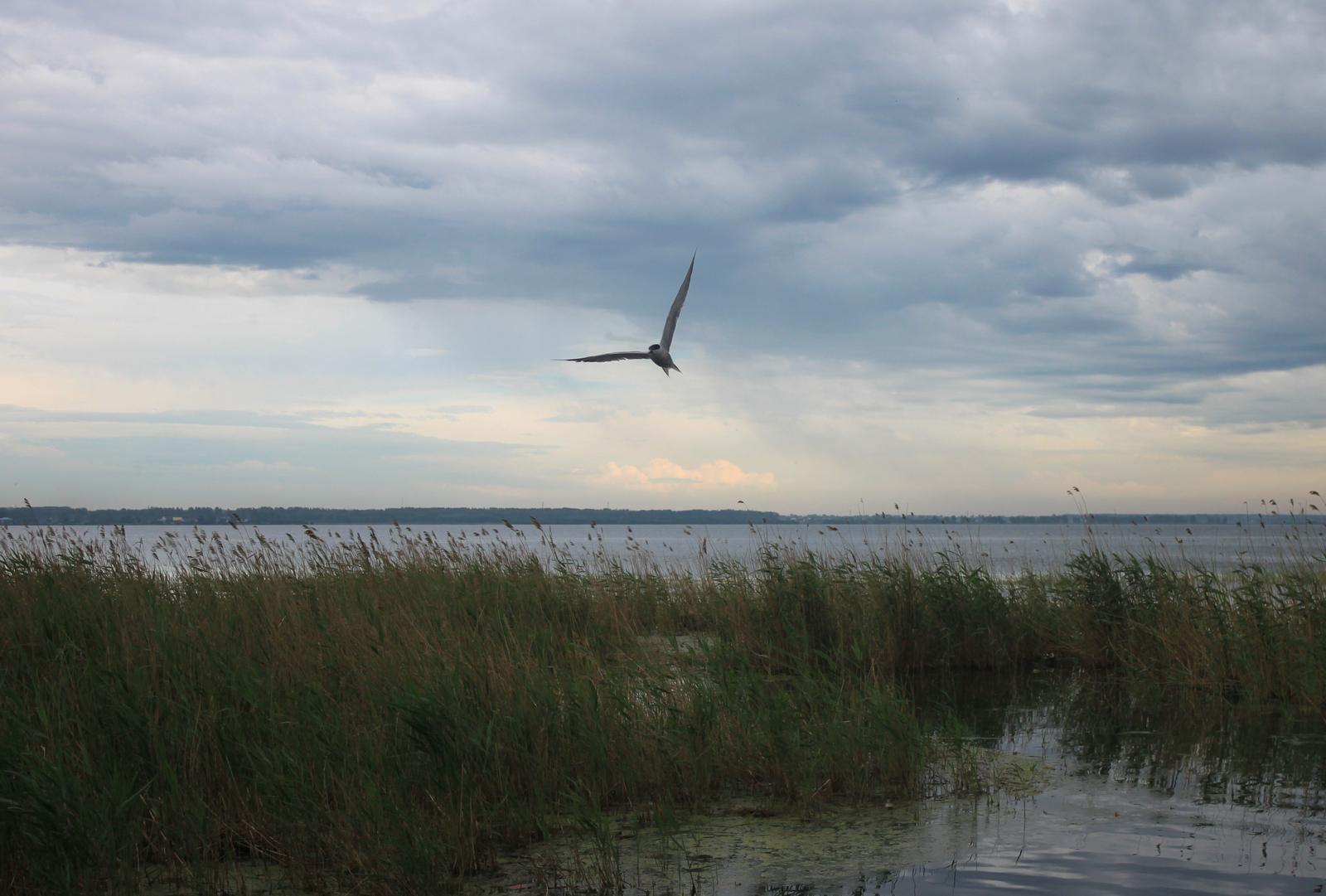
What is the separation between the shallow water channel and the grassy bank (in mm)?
267

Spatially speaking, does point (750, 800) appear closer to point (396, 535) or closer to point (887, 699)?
point (887, 699)

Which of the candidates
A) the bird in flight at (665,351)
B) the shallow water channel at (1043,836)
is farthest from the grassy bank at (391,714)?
the bird in flight at (665,351)

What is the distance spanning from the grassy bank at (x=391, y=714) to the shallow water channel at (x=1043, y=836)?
0.27 m

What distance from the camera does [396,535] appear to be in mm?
11977

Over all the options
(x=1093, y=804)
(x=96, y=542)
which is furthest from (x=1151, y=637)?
(x=96, y=542)

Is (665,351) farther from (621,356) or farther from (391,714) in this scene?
(391,714)

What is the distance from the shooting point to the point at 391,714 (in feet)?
16.2

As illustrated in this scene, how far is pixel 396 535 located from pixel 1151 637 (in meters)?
9.42

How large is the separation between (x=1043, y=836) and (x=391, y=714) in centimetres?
368

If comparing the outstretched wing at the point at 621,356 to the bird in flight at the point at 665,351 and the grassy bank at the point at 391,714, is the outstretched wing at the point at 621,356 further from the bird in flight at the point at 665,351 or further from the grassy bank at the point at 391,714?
the grassy bank at the point at 391,714

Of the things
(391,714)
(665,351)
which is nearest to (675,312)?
(665,351)

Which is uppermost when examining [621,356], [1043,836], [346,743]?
[621,356]

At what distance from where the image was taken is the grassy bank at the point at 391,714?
12.9ft

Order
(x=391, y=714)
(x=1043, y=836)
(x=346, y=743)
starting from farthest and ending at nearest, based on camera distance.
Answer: (x=391, y=714) → (x=1043, y=836) → (x=346, y=743)
